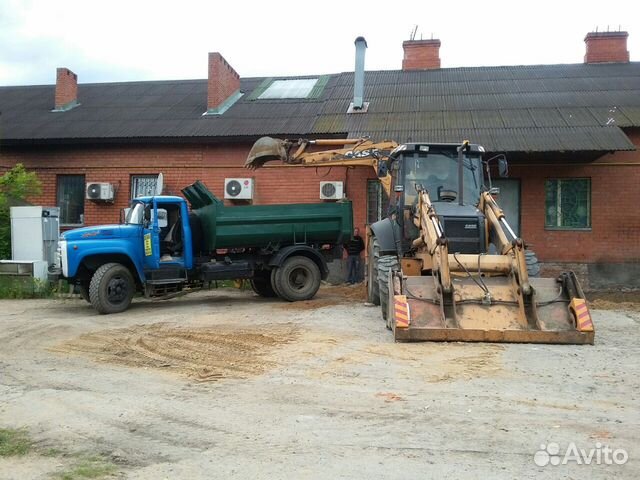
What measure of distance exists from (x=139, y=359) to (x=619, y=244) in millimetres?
12757

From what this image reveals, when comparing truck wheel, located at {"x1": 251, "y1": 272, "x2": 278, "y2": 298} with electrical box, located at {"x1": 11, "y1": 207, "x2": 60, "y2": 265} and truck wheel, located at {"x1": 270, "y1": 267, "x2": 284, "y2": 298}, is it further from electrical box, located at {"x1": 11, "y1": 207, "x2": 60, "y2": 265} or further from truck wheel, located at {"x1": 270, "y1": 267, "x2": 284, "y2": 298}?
electrical box, located at {"x1": 11, "y1": 207, "x2": 60, "y2": 265}

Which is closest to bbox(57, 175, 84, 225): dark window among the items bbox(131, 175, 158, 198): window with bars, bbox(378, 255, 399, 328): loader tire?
bbox(131, 175, 158, 198): window with bars

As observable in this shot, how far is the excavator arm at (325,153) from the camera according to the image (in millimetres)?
11977

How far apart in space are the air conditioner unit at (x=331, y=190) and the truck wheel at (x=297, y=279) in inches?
142

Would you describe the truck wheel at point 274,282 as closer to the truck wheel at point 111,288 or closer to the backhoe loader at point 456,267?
the backhoe loader at point 456,267

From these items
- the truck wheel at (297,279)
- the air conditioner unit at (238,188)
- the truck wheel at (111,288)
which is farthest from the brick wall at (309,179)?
the truck wheel at (111,288)

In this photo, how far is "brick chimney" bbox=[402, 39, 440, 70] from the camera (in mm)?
20312

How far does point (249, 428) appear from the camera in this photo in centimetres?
436

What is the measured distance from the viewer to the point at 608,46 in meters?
18.7

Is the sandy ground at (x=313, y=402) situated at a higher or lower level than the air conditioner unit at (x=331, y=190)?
lower

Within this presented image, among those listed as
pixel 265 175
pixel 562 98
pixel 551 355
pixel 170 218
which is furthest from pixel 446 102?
pixel 551 355

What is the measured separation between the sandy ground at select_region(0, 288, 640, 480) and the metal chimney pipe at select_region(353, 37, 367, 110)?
9.78 meters

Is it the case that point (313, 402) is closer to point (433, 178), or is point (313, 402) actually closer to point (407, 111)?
point (433, 178)

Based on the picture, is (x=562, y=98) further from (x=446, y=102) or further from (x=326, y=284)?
(x=326, y=284)
